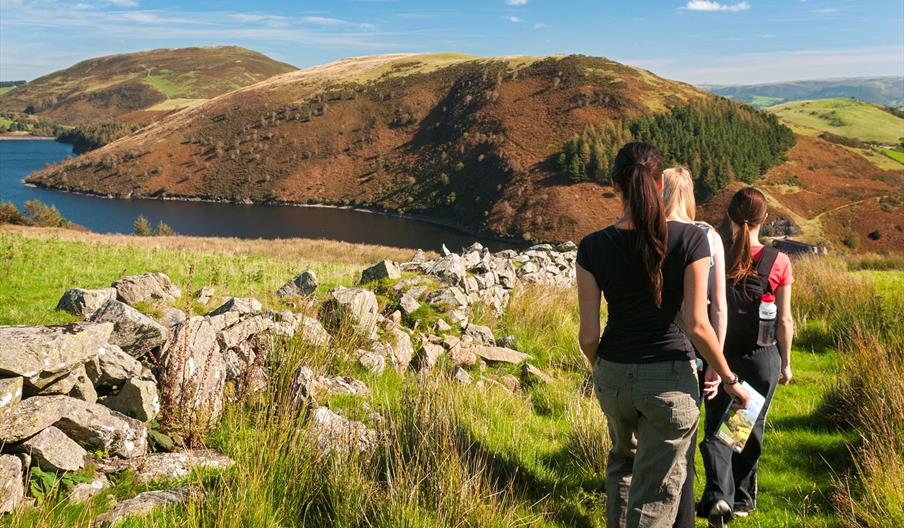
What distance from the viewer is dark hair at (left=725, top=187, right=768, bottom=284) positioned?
4.09 meters

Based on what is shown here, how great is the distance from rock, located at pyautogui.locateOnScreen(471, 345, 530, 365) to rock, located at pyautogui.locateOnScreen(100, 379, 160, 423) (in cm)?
432

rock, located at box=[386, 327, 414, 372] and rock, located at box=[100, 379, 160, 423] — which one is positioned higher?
rock, located at box=[100, 379, 160, 423]

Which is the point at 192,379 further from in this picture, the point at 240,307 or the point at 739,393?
the point at 739,393

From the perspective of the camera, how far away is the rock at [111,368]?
430 centimetres

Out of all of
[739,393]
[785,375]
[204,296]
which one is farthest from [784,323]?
[204,296]

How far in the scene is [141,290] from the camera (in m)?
7.35

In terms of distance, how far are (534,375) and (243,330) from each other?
3555mm

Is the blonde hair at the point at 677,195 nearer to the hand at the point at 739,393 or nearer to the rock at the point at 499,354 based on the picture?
the hand at the point at 739,393

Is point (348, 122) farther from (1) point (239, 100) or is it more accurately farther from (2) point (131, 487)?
(2) point (131, 487)

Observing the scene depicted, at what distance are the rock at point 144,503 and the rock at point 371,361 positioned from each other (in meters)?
2.93

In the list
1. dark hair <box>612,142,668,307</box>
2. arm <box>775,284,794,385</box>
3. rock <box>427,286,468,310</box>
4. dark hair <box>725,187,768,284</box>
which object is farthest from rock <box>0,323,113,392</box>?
rock <box>427,286,468,310</box>

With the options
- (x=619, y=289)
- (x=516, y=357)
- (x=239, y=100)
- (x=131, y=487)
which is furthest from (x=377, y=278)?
(x=239, y=100)

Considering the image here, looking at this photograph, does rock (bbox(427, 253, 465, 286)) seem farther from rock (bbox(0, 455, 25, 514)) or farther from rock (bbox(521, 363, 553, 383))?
rock (bbox(0, 455, 25, 514))

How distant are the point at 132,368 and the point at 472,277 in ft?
24.2
